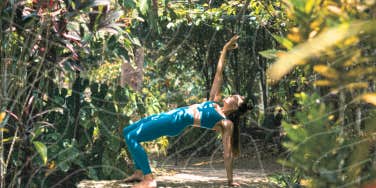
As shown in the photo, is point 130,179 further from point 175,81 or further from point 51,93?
point 175,81

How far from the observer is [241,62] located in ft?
41.9

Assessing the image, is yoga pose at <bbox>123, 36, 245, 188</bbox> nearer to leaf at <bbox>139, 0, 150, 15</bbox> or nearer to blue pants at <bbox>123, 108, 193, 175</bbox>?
blue pants at <bbox>123, 108, 193, 175</bbox>

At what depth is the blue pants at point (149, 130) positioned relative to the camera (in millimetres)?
4914

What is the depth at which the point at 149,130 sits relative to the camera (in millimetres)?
5008

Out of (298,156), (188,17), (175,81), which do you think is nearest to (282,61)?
(298,156)

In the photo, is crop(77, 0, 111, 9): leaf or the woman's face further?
the woman's face

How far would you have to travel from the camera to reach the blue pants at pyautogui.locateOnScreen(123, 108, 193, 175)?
4.91 meters

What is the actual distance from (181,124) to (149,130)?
238 mm

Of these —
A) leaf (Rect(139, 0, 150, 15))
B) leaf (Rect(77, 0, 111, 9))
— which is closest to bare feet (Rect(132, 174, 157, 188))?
leaf (Rect(139, 0, 150, 15))

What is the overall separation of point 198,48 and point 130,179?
7700 millimetres

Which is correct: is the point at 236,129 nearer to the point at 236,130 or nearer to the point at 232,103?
the point at 236,130

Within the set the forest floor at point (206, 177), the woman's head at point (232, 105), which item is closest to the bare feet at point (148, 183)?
the forest floor at point (206, 177)

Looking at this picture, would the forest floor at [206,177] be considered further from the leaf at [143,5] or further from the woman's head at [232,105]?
the leaf at [143,5]

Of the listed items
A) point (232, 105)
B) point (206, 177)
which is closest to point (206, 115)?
point (232, 105)
